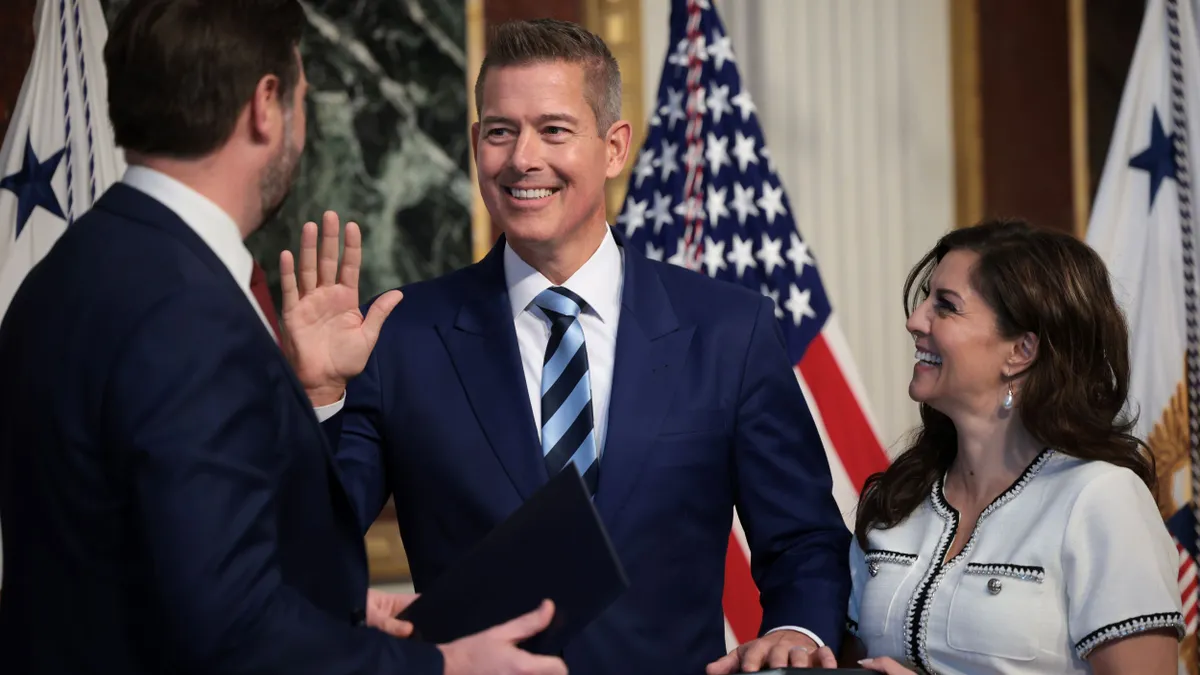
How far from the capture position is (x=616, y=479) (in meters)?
2.31

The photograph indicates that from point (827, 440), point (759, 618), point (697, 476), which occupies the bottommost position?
point (759, 618)

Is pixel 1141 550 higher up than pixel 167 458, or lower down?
lower down

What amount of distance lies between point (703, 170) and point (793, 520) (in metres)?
1.69

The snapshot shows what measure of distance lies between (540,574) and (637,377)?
2.35 feet

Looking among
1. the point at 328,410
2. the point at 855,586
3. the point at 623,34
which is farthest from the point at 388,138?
Result: the point at 855,586

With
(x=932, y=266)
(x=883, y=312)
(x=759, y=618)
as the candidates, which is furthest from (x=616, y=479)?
(x=883, y=312)

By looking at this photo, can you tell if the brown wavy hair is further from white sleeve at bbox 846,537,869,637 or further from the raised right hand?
the raised right hand

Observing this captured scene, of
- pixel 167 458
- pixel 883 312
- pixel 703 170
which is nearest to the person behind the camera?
→ pixel 167 458

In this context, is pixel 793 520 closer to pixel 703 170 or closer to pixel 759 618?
pixel 759 618

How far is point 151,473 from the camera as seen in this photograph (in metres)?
1.40

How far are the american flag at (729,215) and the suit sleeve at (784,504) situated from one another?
129 cm

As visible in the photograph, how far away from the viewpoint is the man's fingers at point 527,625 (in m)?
1.67

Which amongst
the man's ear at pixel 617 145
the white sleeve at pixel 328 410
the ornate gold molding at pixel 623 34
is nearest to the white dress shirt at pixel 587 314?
the man's ear at pixel 617 145

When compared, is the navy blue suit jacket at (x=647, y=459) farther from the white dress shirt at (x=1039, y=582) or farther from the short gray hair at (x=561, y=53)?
the short gray hair at (x=561, y=53)
